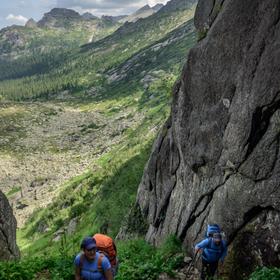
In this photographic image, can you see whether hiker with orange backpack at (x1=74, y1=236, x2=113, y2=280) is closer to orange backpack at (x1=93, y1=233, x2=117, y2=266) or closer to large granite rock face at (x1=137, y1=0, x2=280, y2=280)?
orange backpack at (x1=93, y1=233, x2=117, y2=266)

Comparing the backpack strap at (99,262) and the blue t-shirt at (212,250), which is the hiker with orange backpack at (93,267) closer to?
the backpack strap at (99,262)

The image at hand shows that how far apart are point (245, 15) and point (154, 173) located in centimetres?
1388

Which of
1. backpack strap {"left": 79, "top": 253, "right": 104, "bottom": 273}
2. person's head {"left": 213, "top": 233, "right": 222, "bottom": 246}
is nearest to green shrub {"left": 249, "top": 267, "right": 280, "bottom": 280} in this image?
person's head {"left": 213, "top": 233, "right": 222, "bottom": 246}

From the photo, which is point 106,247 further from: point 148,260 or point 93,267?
point 148,260

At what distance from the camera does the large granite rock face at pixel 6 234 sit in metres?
30.1

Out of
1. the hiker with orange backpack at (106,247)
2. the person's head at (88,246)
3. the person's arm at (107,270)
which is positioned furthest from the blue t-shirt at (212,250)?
the person's head at (88,246)

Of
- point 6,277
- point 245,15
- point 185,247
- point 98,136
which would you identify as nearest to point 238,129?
point 245,15

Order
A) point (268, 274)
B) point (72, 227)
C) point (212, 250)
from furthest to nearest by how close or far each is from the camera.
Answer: point (72, 227)
point (212, 250)
point (268, 274)

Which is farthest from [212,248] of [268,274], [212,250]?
[268,274]

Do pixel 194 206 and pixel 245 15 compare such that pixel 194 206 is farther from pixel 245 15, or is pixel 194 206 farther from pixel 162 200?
pixel 245 15

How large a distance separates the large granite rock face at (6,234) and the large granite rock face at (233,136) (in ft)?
38.1

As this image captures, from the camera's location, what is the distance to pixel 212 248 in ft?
52.2

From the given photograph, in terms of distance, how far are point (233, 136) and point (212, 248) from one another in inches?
205

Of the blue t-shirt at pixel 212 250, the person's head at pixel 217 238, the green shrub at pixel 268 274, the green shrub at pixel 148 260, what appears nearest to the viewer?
the green shrub at pixel 268 274
